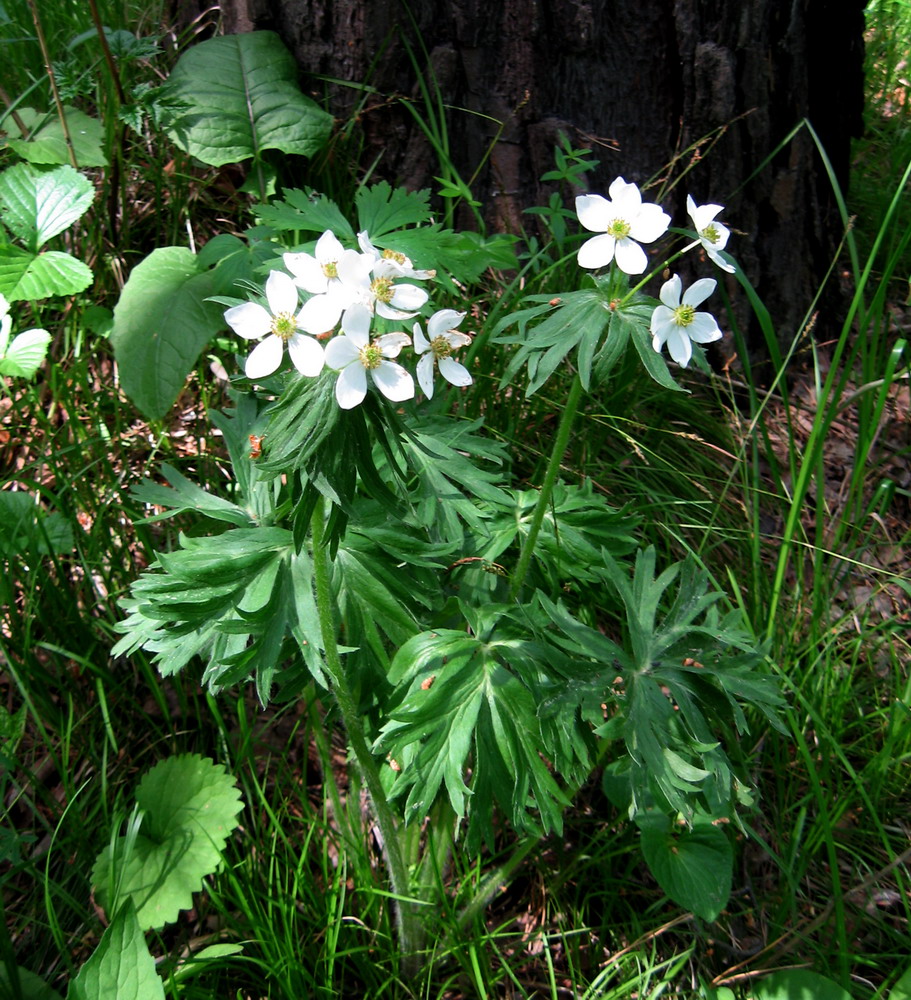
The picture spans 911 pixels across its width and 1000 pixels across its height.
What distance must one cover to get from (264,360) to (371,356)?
0.15 meters

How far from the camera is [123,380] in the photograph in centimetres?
230

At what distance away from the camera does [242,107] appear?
8.48 feet

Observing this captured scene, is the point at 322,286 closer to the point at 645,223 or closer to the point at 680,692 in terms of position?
the point at 645,223

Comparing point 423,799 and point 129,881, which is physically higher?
point 423,799

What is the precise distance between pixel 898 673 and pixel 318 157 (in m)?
2.23

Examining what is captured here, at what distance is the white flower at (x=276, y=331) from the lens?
1165 mm

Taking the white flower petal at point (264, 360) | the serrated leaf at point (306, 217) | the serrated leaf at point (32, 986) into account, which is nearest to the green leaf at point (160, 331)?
the serrated leaf at point (306, 217)

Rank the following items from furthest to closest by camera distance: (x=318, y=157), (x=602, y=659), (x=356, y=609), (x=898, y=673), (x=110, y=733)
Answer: (x=318, y=157) → (x=898, y=673) → (x=110, y=733) → (x=356, y=609) → (x=602, y=659)

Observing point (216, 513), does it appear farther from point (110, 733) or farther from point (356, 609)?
point (110, 733)

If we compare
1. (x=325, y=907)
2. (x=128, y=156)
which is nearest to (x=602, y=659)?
(x=325, y=907)

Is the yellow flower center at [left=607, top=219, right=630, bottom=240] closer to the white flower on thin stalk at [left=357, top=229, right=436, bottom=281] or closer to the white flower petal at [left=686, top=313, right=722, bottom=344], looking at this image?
the white flower petal at [left=686, top=313, right=722, bottom=344]

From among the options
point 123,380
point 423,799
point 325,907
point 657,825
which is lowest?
point 325,907

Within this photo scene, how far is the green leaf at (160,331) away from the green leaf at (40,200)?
10.0 inches

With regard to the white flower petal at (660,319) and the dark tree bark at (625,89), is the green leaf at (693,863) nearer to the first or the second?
the white flower petal at (660,319)
